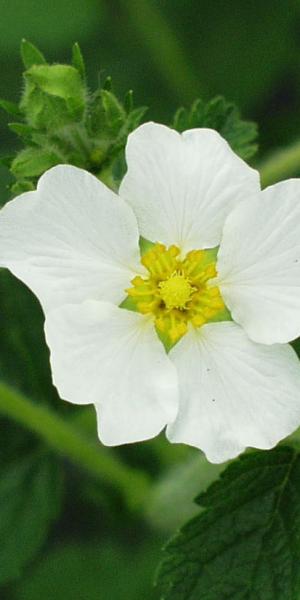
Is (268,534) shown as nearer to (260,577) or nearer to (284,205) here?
(260,577)

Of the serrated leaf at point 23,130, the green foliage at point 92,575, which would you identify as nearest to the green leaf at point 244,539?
the serrated leaf at point 23,130

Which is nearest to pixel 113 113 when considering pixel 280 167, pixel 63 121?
pixel 63 121

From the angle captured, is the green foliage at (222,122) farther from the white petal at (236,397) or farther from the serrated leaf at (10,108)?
the white petal at (236,397)

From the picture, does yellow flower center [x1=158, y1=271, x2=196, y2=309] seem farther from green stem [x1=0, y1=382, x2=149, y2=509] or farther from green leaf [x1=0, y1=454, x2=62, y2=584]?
green leaf [x1=0, y1=454, x2=62, y2=584]

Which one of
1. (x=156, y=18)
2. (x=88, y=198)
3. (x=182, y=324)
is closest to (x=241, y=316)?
(x=182, y=324)

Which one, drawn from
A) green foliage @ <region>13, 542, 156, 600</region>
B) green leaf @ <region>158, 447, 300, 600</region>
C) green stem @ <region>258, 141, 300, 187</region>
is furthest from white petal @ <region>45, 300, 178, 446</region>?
green foliage @ <region>13, 542, 156, 600</region>
